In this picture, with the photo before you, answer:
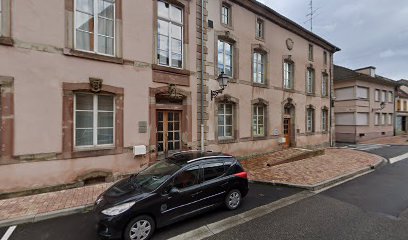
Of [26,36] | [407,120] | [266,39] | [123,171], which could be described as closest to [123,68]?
[26,36]

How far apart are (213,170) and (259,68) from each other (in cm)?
926

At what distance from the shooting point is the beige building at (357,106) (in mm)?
21766

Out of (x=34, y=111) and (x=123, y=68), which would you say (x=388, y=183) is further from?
(x=34, y=111)

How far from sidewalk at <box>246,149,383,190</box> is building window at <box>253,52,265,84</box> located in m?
4.97

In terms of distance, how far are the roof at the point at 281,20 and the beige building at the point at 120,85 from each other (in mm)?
95

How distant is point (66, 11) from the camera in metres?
6.65

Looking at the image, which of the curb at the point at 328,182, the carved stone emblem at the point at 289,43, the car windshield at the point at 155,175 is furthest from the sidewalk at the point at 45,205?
the carved stone emblem at the point at 289,43

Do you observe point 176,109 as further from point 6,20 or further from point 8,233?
point 8,233

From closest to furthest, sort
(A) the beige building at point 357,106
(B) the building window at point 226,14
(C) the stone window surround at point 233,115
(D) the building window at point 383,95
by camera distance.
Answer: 1. (C) the stone window surround at point 233,115
2. (B) the building window at point 226,14
3. (A) the beige building at point 357,106
4. (D) the building window at point 383,95

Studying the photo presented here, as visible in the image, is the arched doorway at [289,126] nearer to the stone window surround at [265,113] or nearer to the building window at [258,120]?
the stone window surround at [265,113]

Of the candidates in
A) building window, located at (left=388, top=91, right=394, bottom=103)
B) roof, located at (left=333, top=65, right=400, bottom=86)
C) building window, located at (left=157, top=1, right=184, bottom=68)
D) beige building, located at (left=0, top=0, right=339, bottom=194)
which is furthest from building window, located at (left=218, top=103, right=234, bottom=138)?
building window, located at (left=388, top=91, right=394, bottom=103)

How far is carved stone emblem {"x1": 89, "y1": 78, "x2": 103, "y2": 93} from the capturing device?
22.7ft

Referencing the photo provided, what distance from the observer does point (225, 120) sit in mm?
11172

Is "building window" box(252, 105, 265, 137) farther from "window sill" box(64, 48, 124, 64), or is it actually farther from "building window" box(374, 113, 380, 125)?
"building window" box(374, 113, 380, 125)
